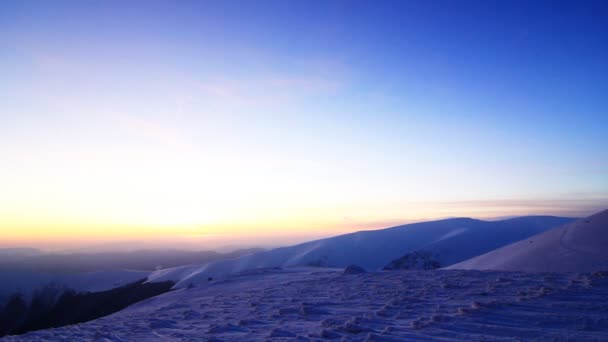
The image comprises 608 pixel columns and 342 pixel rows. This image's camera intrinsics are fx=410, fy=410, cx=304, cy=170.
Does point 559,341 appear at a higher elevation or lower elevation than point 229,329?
higher

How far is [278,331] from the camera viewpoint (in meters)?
7.00

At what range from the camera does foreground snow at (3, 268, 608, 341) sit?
5.98 m

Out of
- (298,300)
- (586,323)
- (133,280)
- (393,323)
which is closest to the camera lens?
(586,323)

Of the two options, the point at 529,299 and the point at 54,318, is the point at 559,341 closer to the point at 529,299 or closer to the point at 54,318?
the point at 529,299

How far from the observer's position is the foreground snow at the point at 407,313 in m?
5.98

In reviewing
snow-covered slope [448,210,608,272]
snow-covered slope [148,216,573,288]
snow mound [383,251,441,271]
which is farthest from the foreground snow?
snow-covered slope [148,216,573,288]

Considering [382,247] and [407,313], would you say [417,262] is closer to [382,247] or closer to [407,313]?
[382,247]

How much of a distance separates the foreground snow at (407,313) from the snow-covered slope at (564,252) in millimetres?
2276

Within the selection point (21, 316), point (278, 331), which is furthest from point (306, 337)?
point (21, 316)

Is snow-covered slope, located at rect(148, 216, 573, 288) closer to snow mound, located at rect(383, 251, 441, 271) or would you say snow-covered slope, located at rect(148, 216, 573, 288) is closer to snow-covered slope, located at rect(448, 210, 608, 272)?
snow mound, located at rect(383, 251, 441, 271)

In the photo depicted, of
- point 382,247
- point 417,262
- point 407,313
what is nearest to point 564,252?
point 407,313

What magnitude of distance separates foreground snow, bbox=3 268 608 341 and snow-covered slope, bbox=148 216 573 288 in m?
25.5

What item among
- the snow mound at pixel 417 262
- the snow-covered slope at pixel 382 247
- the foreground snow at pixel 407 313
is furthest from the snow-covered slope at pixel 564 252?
the snow-covered slope at pixel 382 247

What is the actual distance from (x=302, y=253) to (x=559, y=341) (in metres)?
39.1
